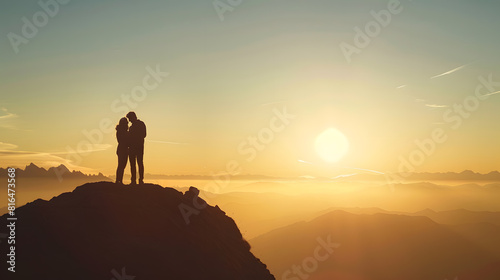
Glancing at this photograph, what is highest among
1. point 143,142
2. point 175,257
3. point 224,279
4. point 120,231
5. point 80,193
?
point 143,142

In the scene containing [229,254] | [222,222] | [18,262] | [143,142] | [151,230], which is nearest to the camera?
[18,262]

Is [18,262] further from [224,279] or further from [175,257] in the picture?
[224,279]

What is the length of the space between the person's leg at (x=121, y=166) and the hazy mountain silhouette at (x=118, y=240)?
46 centimetres

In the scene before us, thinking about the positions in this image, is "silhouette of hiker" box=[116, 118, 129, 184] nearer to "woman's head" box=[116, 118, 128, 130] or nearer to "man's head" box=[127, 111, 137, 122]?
"woman's head" box=[116, 118, 128, 130]

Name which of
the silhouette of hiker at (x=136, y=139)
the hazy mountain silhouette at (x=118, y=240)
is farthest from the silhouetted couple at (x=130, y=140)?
the hazy mountain silhouette at (x=118, y=240)

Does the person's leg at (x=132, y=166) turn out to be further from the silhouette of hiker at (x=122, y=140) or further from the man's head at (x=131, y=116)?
the man's head at (x=131, y=116)

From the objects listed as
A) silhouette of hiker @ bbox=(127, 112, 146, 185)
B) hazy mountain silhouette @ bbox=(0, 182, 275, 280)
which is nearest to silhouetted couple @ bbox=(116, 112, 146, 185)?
silhouette of hiker @ bbox=(127, 112, 146, 185)

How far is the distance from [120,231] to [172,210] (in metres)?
4.30

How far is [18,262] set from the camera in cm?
1689

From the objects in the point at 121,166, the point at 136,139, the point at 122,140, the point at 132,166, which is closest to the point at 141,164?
the point at 132,166

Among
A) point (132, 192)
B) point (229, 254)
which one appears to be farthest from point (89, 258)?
point (229, 254)

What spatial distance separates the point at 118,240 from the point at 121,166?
4.81m

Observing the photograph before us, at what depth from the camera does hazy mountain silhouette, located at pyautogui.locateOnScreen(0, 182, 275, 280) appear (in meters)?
17.4

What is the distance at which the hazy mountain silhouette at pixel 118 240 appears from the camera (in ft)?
57.1
